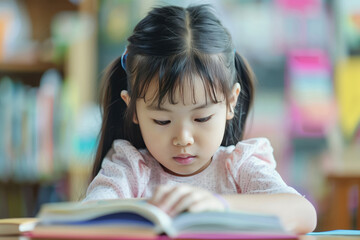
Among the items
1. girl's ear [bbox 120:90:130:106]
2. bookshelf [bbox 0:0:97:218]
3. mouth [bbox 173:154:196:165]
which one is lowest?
bookshelf [bbox 0:0:97:218]

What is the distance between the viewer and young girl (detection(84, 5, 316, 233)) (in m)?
1.04

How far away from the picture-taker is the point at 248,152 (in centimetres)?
117

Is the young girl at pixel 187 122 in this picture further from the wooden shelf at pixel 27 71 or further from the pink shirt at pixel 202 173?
the wooden shelf at pixel 27 71

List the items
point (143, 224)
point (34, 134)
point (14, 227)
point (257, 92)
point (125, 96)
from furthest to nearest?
point (257, 92), point (34, 134), point (125, 96), point (14, 227), point (143, 224)

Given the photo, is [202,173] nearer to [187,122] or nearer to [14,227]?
[187,122]

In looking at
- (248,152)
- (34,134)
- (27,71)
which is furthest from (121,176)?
(27,71)

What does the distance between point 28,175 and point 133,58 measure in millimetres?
2029

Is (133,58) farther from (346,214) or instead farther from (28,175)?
(28,175)

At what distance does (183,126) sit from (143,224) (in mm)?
341

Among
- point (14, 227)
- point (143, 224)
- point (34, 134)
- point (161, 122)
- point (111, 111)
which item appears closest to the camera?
point (143, 224)

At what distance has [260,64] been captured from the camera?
3.09 metres

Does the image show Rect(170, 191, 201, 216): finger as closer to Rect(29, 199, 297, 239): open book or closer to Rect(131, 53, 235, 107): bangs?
Rect(29, 199, 297, 239): open book

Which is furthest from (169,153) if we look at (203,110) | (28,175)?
(28,175)

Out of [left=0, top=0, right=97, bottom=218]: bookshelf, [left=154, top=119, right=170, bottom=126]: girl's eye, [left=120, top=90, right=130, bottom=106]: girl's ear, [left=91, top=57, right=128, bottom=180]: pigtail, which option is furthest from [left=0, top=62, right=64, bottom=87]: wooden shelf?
[left=154, top=119, right=170, bottom=126]: girl's eye
